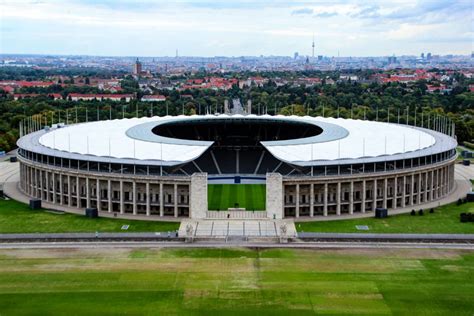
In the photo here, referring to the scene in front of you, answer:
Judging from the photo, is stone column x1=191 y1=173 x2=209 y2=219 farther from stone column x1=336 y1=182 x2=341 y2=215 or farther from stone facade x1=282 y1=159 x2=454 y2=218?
stone column x1=336 y1=182 x2=341 y2=215

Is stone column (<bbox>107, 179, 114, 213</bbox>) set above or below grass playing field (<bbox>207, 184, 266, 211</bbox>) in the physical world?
above

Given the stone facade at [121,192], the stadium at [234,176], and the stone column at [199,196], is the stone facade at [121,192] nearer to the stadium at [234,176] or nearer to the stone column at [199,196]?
the stadium at [234,176]

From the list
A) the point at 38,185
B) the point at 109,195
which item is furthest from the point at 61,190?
the point at 109,195

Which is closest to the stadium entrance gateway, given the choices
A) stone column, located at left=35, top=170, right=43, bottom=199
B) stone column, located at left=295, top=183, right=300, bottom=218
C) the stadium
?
the stadium

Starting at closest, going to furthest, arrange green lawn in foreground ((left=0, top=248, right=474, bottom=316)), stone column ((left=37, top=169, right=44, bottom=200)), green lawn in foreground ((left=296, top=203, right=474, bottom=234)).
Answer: green lawn in foreground ((left=0, top=248, right=474, bottom=316)) < green lawn in foreground ((left=296, top=203, right=474, bottom=234)) < stone column ((left=37, top=169, right=44, bottom=200))

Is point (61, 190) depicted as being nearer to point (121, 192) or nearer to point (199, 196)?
point (121, 192)

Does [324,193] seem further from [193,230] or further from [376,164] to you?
[193,230]

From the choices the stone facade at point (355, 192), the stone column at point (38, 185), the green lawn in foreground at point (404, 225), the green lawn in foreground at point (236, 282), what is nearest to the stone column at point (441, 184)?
the stone facade at point (355, 192)
